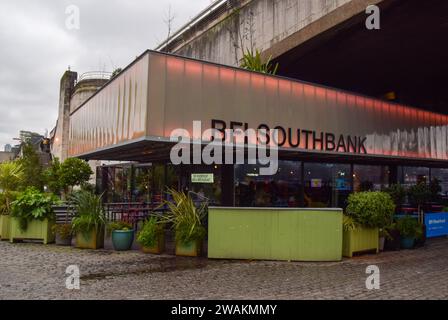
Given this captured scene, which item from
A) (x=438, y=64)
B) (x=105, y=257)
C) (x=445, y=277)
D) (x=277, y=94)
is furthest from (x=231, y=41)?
(x=445, y=277)

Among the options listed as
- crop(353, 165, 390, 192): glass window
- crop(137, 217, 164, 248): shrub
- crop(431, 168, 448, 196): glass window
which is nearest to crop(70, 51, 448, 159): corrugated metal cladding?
crop(353, 165, 390, 192): glass window

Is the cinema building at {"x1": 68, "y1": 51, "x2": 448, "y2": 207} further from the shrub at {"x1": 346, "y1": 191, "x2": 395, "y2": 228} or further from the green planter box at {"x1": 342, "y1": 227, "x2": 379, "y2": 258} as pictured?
the green planter box at {"x1": 342, "y1": 227, "x2": 379, "y2": 258}

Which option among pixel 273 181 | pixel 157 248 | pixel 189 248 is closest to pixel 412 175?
pixel 273 181

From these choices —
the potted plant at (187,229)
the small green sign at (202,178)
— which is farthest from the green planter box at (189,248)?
the small green sign at (202,178)

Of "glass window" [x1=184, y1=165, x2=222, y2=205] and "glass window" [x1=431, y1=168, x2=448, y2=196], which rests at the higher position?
"glass window" [x1=431, y1=168, x2=448, y2=196]

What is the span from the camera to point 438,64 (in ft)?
56.4

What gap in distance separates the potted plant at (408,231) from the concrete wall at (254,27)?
643cm

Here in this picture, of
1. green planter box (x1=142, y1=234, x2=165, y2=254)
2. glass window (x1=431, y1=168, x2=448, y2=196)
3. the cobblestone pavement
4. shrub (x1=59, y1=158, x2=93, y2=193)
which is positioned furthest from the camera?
glass window (x1=431, y1=168, x2=448, y2=196)

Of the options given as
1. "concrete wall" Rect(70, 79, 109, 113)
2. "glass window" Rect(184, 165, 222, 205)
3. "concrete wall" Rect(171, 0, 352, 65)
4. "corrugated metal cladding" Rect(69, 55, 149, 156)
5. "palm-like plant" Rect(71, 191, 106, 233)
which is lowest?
"palm-like plant" Rect(71, 191, 106, 233)

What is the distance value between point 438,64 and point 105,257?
51.7 ft

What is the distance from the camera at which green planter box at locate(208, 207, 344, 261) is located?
9742 millimetres

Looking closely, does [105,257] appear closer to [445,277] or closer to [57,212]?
[57,212]

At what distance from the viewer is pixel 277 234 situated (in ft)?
32.2

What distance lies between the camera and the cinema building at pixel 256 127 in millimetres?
10086
